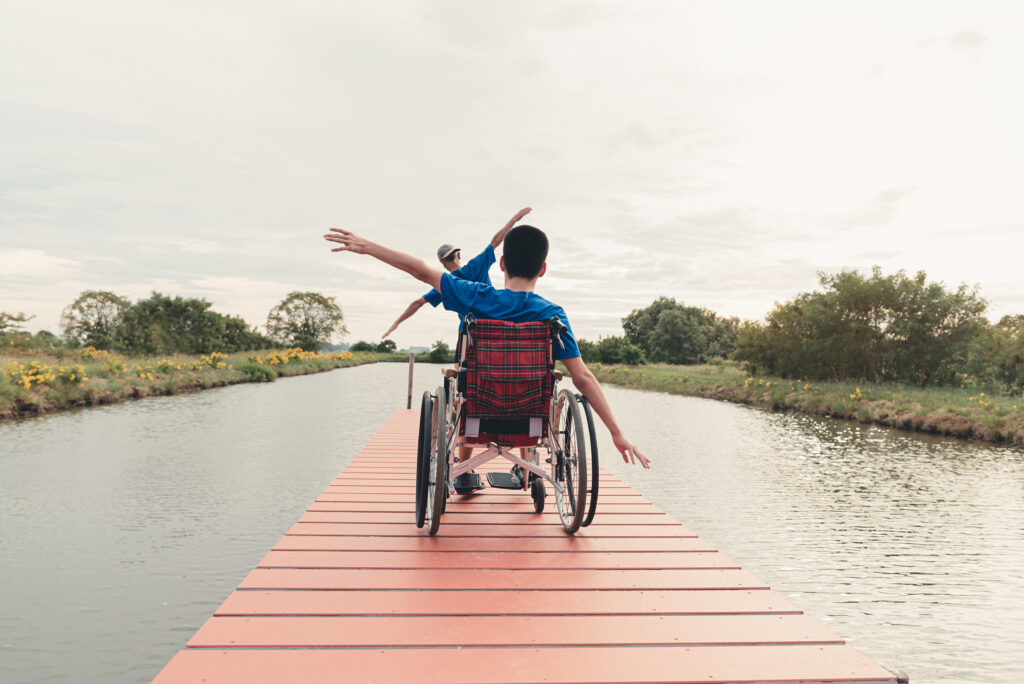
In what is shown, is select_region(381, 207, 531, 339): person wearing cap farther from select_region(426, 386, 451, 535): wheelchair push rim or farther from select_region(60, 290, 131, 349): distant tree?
select_region(60, 290, 131, 349): distant tree

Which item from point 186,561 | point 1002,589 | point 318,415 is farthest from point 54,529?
point 318,415

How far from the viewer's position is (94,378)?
13602 millimetres

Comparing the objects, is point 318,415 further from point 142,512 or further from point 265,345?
point 265,345

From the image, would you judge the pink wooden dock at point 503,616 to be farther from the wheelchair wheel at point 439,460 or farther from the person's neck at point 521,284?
the person's neck at point 521,284

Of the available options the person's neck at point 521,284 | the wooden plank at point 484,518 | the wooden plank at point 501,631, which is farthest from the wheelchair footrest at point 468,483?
the wooden plank at point 501,631

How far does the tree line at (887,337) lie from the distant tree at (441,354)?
21761 millimetres

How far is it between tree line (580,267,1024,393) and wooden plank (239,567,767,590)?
1634 centimetres

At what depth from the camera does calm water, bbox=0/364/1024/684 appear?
317 centimetres

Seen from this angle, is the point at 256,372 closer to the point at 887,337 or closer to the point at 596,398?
the point at 887,337

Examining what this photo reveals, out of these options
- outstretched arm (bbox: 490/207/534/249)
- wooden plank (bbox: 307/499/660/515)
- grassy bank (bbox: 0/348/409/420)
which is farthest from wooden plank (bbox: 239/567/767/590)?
grassy bank (bbox: 0/348/409/420)

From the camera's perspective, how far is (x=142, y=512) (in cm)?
513

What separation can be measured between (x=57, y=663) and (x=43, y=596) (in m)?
0.89

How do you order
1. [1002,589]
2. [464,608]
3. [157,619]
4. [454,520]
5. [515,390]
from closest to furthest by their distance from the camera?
[464,608] → [515,390] → [454,520] → [157,619] → [1002,589]

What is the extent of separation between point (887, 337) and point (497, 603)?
60.7 ft
